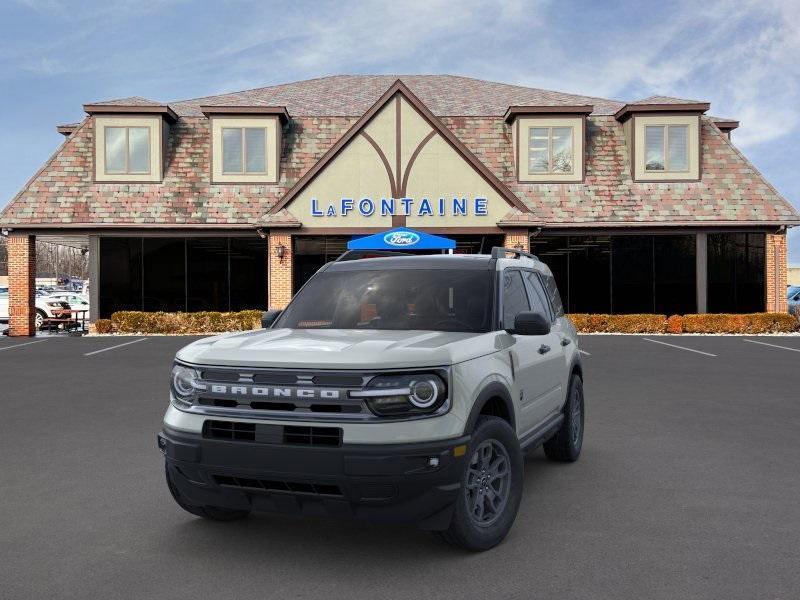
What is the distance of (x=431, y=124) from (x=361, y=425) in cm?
1992

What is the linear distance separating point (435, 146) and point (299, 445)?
19850 mm

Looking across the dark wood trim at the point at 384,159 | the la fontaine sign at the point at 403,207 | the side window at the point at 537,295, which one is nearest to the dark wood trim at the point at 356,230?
the la fontaine sign at the point at 403,207

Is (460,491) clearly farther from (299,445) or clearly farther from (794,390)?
(794,390)

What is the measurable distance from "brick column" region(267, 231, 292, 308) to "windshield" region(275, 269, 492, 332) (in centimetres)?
1742

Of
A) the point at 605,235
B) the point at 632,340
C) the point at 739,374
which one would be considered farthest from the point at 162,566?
the point at 605,235

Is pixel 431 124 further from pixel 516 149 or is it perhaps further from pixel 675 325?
pixel 675 325

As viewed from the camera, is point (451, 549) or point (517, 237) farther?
point (517, 237)

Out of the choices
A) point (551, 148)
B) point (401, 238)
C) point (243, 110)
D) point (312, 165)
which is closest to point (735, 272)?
point (551, 148)

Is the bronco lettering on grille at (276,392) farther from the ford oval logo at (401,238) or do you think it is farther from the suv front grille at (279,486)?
the ford oval logo at (401,238)

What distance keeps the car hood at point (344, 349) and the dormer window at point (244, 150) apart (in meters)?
20.5

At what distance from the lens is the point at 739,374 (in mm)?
13234

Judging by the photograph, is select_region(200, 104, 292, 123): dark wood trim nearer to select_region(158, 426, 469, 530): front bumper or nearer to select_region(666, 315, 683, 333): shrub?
select_region(666, 315, 683, 333): shrub

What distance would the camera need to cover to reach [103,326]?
2322 centimetres

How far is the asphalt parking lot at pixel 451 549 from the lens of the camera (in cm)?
395
